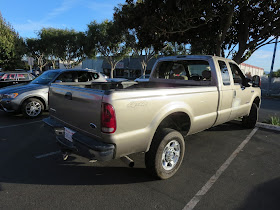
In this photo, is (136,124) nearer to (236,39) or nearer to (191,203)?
(191,203)

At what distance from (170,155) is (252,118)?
384 centimetres

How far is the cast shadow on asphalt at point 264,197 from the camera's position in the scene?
8.16 feet

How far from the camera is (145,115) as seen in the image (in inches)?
102

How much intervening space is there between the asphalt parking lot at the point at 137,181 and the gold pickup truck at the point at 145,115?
1.12 ft

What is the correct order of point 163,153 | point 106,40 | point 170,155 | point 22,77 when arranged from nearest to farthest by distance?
1. point 163,153
2. point 170,155
3. point 22,77
4. point 106,40

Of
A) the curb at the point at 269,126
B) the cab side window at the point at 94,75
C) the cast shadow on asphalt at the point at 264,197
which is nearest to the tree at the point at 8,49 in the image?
the cab side window at the point at 94,75

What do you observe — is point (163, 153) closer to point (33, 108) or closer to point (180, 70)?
point (180, 70)

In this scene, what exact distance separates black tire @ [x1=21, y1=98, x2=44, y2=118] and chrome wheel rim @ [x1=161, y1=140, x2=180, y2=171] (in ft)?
17.2

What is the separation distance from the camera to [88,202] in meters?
2.50

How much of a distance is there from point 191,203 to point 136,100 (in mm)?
1512

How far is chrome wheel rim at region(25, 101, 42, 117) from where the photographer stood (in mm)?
6402

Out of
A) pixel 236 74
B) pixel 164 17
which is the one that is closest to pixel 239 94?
pixel 236 74

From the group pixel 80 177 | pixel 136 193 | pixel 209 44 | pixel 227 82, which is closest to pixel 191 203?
pixel 136 193

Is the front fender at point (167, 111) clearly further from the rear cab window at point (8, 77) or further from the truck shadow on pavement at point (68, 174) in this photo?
the rear cab window at point (8, 77)
